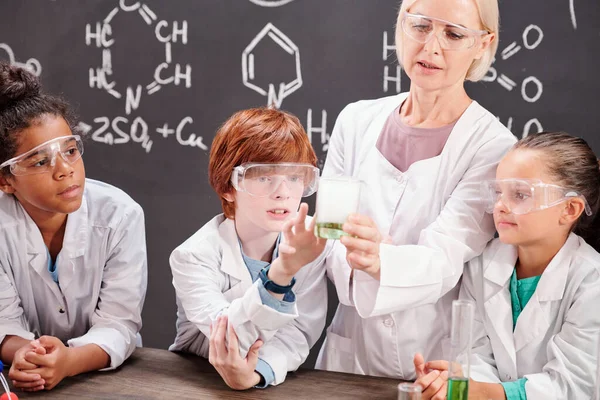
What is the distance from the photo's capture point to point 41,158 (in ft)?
7.82

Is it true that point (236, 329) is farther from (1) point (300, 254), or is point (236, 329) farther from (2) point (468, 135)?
(2) point (468, 135)

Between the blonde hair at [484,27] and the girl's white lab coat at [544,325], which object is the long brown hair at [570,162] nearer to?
the girl's white lab coat at [544,325]

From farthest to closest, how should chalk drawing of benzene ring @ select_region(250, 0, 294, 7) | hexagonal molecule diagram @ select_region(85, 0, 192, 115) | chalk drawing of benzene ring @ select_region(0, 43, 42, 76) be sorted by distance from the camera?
chalk drawing of benzene ring @ select_region(0, 43, 42, 76) → hexagonal molecule diagram @ select_region(85, 0, 192, 115) → chalk drawing of benzene ring @ select_region(250, 0, 294, 7)

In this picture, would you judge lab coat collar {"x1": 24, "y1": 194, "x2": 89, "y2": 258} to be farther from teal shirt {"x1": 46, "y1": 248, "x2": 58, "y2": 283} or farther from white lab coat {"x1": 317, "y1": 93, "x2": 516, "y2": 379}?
white lab coat {"x1": 317, "y1": 93, "x2": 516, "y2": 379}

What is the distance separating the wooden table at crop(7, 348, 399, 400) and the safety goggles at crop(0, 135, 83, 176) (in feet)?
2.26

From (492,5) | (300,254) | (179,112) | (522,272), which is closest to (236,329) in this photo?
(300,254)

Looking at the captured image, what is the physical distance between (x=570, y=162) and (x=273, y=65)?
163 centimetres

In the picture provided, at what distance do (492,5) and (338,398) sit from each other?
4.27ft

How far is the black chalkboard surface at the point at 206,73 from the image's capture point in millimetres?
3057

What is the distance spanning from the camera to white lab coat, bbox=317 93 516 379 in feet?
7.17

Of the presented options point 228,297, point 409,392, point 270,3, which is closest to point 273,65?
point 270,3

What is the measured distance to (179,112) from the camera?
358 cm

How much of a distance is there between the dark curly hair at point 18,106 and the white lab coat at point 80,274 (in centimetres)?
28

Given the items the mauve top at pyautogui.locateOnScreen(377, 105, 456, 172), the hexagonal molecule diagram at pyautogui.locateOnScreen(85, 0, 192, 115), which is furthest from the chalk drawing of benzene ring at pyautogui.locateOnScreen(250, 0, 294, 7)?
the mauve top at pyautogui.locateOnScreen(377, 105, 456, 172)
